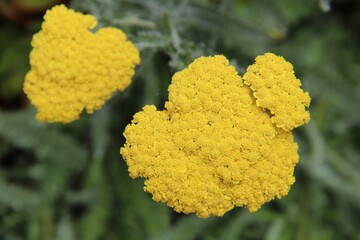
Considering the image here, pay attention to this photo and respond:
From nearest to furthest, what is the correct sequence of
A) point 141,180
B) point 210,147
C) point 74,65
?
point 210,147 < point 74,65 < point 141,180

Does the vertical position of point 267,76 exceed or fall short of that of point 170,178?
it exceeds it

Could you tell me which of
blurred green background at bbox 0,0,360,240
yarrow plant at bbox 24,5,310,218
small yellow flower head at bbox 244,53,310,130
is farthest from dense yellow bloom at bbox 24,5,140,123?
blurred green background at bbox 0,0,360,240

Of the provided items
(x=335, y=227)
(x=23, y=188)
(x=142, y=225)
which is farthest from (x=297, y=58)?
(x=23, y=188)

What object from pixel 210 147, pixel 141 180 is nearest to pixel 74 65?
pixel 210 147

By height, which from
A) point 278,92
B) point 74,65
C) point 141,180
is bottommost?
point 141,180

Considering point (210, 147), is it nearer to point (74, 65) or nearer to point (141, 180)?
point (74, 65)

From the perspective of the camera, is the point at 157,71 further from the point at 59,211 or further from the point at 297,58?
the point at 59,211

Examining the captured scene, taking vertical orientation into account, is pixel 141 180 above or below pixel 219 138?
below
